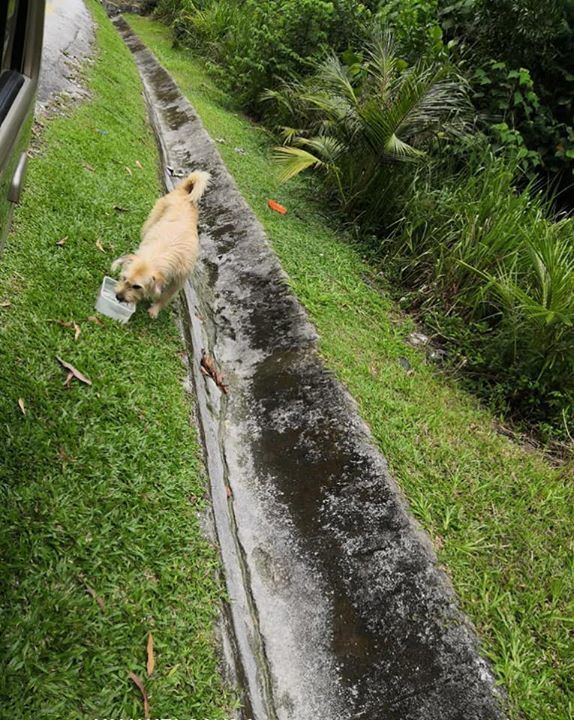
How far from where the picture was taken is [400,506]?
124 inches

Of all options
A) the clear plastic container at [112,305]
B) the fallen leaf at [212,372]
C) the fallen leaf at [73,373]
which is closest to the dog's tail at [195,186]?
the clear plastic container at [112,305]

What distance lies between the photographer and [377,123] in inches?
237

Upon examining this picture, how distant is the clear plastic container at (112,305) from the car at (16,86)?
1.41 meters

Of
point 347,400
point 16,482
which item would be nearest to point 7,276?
point 16,482

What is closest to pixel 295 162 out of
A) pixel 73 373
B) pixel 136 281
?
pixel 136 281

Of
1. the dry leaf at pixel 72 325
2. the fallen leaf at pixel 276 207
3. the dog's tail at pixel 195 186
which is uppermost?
the dog's tail at pixel 195 186

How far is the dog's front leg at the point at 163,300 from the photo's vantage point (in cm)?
392

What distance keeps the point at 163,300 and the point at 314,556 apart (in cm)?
215

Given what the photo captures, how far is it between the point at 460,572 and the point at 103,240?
144 inches

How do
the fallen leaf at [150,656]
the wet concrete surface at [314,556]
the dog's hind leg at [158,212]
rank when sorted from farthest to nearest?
the dog's hind leg at [158,212] → the wet concrete surface at [314,556] → the fallen leaf at [150,656]

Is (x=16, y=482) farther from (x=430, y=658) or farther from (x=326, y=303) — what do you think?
(x=326, y=303)

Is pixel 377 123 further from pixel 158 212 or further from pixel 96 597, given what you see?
pixel 96 597

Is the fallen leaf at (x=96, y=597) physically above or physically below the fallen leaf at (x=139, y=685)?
above

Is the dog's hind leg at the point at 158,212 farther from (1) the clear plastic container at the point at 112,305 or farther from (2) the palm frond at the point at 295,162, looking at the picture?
(2) the palm frond at the point at 295,162
